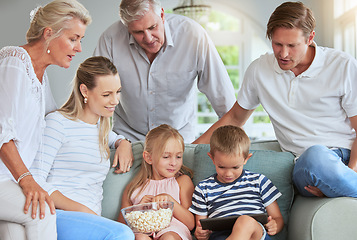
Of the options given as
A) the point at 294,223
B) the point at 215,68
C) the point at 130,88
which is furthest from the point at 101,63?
the point at 294,223

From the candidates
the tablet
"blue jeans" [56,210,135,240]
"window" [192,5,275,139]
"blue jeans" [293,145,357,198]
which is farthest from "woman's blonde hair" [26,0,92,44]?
"window" [192,5,275,139]

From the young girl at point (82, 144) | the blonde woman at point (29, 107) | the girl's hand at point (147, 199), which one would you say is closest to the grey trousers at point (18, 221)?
the blonde woman at point (29, 107)

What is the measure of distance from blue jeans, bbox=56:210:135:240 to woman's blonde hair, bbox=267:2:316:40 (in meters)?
1.15

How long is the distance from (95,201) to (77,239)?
0.42 metres

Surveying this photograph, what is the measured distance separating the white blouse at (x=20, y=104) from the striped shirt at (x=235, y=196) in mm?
772

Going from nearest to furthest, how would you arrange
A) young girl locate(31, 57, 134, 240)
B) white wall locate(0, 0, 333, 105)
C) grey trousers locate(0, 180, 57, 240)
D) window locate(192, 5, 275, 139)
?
grey trousers locate(0, 180, 57, 240) < young girl locate(31, 57, 134, 240) < white wall locate(0, 0, 333, 105) < window locate(192, 5, 275, 139)

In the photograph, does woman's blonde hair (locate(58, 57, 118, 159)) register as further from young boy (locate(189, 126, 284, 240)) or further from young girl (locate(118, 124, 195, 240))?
young boy (locate(189, 126, 284, 240))

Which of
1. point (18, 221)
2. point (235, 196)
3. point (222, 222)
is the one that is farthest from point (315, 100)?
point (18, 221)

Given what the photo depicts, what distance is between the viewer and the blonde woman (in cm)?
175

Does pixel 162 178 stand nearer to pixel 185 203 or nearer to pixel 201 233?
pixel 185 203

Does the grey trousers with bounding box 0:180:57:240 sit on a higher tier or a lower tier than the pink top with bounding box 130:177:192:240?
higher

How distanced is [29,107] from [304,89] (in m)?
1.29

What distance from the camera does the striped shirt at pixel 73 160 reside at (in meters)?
2.17

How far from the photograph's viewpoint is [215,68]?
289 cm
